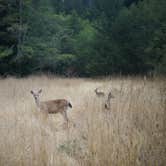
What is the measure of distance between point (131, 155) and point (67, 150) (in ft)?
4.06

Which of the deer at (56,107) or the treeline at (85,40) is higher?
the treeline at (85,40)

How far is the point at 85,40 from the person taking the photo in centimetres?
1848

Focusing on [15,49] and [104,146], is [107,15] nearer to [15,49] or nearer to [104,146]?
[15,49]

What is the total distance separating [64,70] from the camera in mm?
19641

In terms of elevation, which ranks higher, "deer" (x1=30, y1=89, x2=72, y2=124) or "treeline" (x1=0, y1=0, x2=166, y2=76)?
"treeline" (x1=0, y1=0, x2=166, y2=76)

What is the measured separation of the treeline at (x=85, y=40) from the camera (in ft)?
44.6

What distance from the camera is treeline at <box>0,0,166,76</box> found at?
13.6m

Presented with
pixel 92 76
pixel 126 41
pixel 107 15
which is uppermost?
pixel 107 15

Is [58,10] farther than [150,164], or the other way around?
→ [58,10]

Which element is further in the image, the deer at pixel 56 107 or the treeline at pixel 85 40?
the treeline at pixel 85 40

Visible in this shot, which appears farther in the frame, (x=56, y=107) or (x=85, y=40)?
(x=85, y=40)

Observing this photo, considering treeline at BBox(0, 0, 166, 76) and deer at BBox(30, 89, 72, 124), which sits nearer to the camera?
deer at BBox(30, 89, 72, 124)

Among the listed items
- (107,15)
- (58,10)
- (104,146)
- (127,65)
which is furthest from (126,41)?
(104,146)

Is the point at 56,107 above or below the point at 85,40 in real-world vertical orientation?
below
